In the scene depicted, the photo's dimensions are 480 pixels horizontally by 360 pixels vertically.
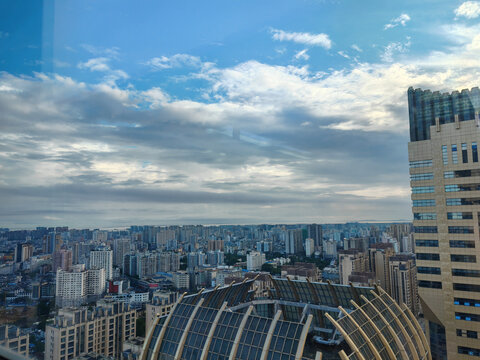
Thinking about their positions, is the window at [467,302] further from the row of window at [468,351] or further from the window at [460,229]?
the window at [460,229]

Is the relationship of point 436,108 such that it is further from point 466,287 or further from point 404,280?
point 404,280

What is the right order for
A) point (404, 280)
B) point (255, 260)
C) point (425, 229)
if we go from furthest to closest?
point (255, 260), point (404, 280), point (425, 229)

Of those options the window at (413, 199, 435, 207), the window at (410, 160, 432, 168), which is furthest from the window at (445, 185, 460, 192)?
the window at (410, 160, 432, 168)

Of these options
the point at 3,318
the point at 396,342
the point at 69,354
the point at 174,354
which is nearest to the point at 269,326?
the point at 174,354

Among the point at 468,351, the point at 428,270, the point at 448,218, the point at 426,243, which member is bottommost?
the point at 468,351

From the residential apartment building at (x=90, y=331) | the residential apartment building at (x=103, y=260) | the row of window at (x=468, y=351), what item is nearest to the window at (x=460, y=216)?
the row of window at (x=468, y=351)

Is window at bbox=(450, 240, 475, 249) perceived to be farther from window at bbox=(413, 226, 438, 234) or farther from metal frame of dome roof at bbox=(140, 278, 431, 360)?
metal frame of dome roof at bbox=(140, 278, 431, 360)

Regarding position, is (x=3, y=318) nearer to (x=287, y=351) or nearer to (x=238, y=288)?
(x=287, y=351)

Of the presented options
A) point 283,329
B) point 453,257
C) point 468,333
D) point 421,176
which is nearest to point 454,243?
point 453,257
